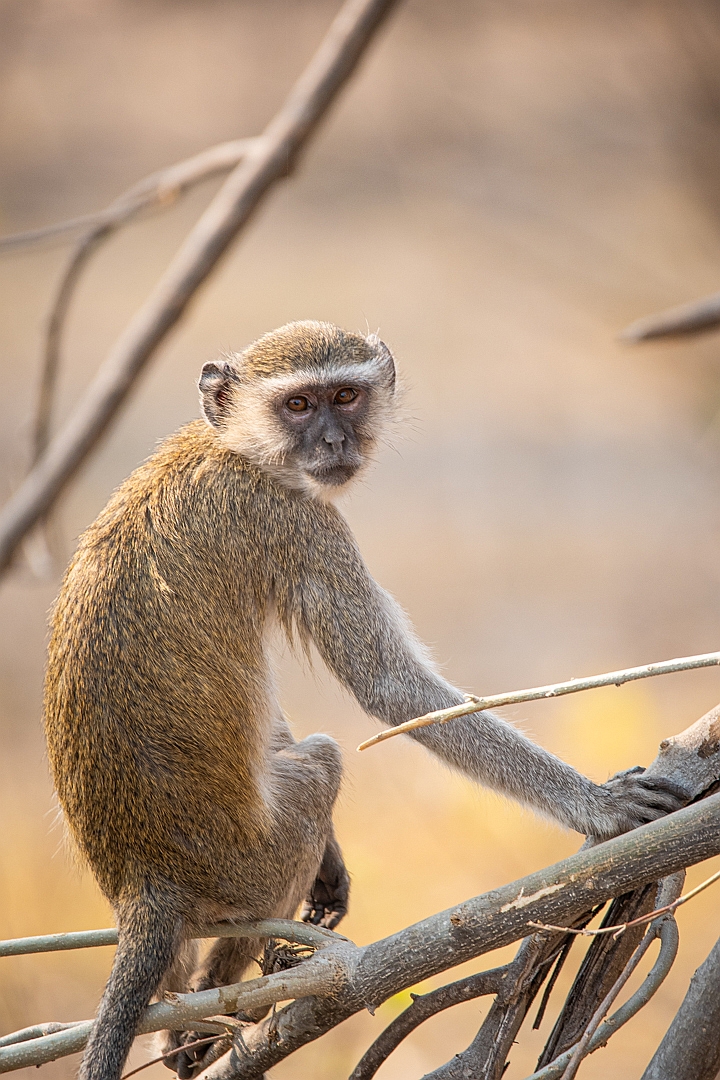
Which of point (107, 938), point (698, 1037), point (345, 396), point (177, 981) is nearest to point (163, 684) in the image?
point (107, 938)

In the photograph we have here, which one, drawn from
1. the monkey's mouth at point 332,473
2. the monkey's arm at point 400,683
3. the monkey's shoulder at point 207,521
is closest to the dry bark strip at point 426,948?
the monkey's arm at point 400,683

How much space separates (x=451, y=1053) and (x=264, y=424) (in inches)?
169

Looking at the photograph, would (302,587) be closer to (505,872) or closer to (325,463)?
(325,463)

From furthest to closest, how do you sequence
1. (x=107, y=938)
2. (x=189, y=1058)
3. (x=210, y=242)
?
(x=210, y=242), (x=189, y=1058), (x=107, y=938)

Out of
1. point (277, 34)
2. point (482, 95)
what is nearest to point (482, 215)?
point (482, 95)

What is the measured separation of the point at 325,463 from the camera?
3.58m

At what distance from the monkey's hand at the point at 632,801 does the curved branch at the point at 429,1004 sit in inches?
23.4

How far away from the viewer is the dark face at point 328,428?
11.8 feet

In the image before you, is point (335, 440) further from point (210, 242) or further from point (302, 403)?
point (210, 242)

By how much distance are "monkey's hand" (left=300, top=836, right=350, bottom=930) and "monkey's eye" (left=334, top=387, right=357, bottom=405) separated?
4.73 ft

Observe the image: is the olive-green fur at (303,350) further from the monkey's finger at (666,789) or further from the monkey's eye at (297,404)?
the monkey's finger at (666,789)

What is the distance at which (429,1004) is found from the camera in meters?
2.45

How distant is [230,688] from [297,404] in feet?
3.32

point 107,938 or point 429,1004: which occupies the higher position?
point 107,938
